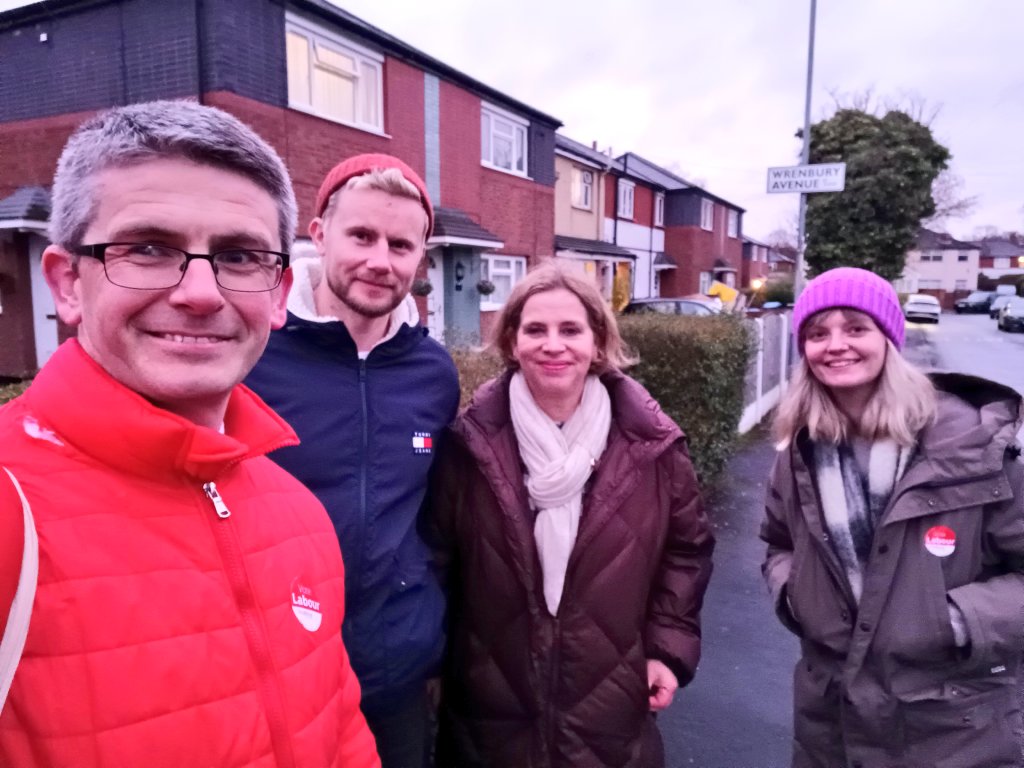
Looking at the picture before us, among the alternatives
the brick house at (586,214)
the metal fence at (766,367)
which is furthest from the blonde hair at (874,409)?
the brick house at (586,214)

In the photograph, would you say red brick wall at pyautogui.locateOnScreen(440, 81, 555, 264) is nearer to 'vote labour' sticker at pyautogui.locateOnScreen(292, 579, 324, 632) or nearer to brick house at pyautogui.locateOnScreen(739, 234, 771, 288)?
'vote labour' sticker at pyautogui.locateOnScreen(292, 579, 324, 632)

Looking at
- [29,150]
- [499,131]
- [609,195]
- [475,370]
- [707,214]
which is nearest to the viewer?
[475,370]

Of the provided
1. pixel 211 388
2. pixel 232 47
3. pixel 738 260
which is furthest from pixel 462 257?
pixel 738 260

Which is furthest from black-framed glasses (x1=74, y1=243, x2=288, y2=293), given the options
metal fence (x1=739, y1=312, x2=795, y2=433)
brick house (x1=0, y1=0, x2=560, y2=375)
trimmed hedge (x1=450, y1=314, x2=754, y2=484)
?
brick house (x1=0, y1=0, x2=560, y2=375)

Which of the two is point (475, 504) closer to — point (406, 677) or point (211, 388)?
point (406, 677)

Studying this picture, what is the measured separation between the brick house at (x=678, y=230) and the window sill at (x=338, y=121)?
732 inches

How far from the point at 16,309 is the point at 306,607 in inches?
561

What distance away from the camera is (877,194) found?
20266mm

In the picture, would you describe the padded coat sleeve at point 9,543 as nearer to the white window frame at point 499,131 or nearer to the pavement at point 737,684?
the pavement at point 737,684

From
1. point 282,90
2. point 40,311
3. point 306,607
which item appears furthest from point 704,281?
point 306,607

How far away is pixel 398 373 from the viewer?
224 cm

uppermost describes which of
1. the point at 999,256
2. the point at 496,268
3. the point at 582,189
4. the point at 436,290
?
the point at 999,256

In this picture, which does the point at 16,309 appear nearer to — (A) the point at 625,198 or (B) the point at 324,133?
(B) the point at 324,133

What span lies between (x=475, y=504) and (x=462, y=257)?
46.6 feet
